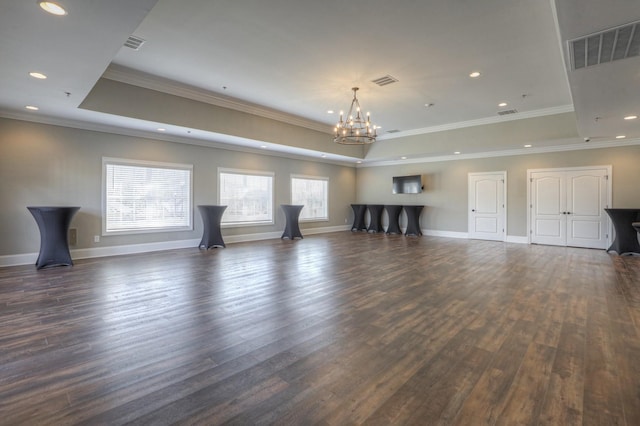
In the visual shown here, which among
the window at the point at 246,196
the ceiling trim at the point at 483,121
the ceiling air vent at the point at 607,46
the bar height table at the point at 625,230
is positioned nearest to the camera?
the ceiling air vent at the point at 607,46

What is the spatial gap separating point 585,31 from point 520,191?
22.1 ft

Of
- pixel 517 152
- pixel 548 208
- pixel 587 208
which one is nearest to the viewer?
pixel 587 208

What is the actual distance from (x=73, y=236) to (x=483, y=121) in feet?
30.9

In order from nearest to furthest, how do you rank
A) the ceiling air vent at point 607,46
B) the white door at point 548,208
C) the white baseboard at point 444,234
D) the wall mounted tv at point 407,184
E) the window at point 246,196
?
the ceiling air vent at point 607,46 < the white door at point 548,208 < the window at point 246,196 < the white baseboard at point 444,234 < the wall mounted tv at point 407,184

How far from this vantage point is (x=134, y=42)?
4047 mm

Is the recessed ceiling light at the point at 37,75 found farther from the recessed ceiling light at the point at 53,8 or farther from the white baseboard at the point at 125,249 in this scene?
the white baseboard at the point at 125,249

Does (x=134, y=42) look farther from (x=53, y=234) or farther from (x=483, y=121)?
(x=483, y=121)

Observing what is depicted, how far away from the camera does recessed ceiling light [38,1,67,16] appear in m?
2.29

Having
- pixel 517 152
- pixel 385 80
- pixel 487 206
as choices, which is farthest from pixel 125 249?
pixel 517 152

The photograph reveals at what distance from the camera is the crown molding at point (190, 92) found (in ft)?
16.8

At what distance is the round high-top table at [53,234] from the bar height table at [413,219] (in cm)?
863

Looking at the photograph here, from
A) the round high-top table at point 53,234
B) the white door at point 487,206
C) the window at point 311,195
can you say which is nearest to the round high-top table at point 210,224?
the round high-top table at point 53,234

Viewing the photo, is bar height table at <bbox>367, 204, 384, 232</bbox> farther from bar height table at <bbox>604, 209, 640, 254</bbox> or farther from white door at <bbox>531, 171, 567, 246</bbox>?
bar height table at <bbox>604, 209, 640, 254</bbox>

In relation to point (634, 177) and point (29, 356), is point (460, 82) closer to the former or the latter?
point (634, 177)
